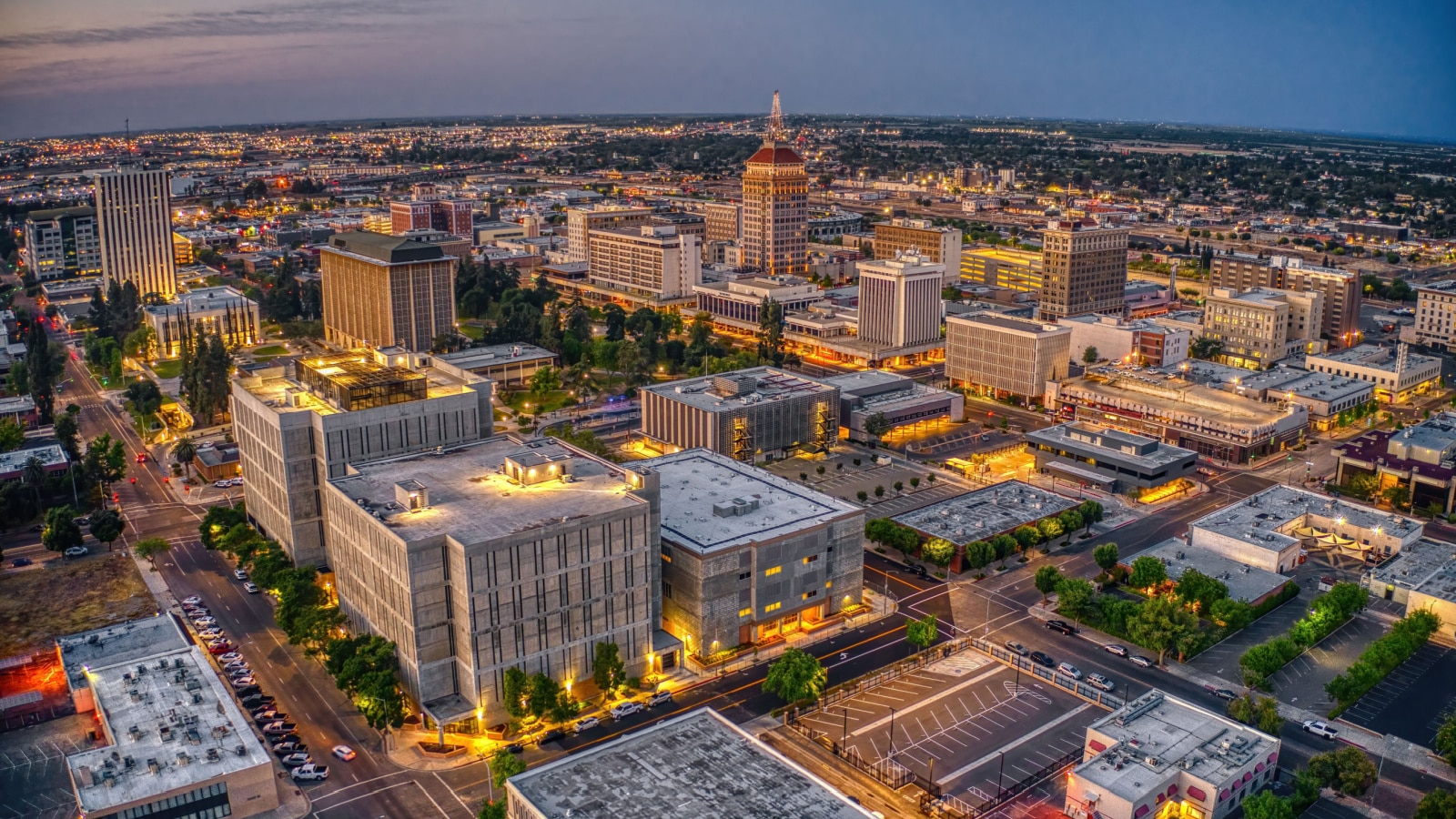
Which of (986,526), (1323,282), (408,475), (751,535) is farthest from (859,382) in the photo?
(1323,282)

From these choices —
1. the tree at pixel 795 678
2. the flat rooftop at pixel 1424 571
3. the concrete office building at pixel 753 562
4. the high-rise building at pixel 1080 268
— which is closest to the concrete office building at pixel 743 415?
the concrete office building at pixel 753 562

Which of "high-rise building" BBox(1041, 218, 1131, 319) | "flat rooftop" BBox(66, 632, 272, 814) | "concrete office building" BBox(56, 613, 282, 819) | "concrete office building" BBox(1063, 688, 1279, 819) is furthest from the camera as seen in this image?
"high-rise building" BBox(1041, 218, 1131, 319)

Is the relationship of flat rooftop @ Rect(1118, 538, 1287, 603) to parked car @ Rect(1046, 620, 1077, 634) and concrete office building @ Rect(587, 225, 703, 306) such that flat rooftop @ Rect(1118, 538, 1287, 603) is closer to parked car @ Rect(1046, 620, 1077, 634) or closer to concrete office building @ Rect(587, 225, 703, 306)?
parked car @ Rect(1046, 620, 1077, 634)

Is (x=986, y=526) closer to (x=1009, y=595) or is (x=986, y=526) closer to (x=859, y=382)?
(x=1009, y=595)

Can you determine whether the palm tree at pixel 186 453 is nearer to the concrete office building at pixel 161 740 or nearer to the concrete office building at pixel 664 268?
the concrete office building at pixel 161 740

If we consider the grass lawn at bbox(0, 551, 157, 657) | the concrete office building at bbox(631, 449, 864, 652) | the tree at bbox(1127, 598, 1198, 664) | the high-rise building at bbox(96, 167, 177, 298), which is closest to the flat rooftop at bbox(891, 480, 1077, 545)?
the concrete office building at bbox(631, 449, 864, 652)

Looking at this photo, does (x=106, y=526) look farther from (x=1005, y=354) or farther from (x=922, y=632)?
(x=1005, y=354)
